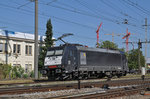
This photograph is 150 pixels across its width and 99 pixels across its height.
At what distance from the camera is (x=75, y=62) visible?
23.0m

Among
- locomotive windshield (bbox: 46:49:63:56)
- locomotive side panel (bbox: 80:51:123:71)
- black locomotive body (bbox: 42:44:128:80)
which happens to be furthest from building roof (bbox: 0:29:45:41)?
locomotive side panel (bbox: 80:51:123:71)

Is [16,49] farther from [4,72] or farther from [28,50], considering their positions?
[4,72]

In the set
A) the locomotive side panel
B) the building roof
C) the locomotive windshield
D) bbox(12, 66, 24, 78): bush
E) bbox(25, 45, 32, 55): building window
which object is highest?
the building roof

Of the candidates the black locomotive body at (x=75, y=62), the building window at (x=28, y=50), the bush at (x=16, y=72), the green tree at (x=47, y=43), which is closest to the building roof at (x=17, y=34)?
the building window at (x=28, y=50)

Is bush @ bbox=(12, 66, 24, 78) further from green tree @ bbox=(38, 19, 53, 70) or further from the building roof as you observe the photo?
green tree @ bbox=(38, 19, 53, 70)

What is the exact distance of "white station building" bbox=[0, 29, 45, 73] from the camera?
37438 millimetres

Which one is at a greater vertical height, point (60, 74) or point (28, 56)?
point (28, 56)

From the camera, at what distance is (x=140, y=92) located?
1273cm

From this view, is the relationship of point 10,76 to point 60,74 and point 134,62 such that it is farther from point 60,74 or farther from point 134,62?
point 134,62

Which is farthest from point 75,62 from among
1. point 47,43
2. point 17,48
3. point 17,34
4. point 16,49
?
point 47,43

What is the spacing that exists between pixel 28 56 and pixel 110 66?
18.5m

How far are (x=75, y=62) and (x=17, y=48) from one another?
1951 centimetres

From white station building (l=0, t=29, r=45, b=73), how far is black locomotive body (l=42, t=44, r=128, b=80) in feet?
52.1

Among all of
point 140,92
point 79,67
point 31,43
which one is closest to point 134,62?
point 31,43
